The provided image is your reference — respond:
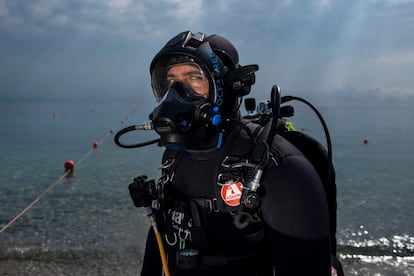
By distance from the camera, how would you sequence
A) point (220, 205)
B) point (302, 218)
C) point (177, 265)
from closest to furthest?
1. point (302, 218)
2. point (220, 205)
3. point (177, 265)

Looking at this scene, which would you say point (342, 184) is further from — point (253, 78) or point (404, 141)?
point (404, 141)

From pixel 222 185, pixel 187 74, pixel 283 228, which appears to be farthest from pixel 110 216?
pixel 283 228

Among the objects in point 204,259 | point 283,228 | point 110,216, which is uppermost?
point 283,228

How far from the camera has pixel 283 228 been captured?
57.4 inches

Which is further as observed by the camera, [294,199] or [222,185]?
[222,185]

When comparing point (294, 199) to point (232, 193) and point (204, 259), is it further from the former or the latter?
point (204, 259)

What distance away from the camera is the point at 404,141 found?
60.1 feet

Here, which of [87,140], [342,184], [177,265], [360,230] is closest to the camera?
[177,265]

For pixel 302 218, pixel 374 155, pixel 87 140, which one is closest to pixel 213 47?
pixel 302 218

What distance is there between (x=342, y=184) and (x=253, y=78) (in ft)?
25.3

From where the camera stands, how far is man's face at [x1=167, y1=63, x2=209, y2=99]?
198 cm

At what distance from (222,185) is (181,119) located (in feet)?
1.39

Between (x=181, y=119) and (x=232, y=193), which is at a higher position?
(x=181, y=119)

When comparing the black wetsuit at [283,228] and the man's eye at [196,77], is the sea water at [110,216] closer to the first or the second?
the black wetsuit at [283,228]
